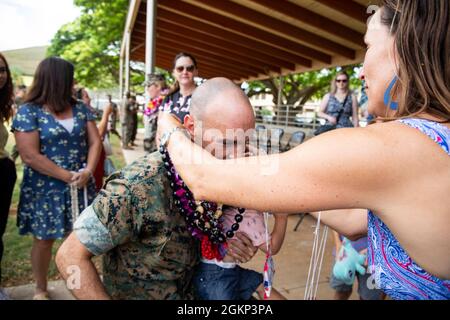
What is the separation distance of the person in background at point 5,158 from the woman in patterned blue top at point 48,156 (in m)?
0.13

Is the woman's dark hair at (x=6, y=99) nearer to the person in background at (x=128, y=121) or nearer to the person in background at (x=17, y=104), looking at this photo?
the person in background at (x=17, y=104)

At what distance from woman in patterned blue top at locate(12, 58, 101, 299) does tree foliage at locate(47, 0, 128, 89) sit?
17058 millimetres

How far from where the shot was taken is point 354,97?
211 inches

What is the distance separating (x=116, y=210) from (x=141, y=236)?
0.71 feet

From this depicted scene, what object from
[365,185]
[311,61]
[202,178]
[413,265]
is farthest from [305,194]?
[311,61]

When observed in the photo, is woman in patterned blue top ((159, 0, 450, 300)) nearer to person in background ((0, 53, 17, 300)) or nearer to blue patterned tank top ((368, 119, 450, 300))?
blue patterned tank top ((368, 119, 450, 300))

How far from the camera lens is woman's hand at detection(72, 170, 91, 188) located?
323cm

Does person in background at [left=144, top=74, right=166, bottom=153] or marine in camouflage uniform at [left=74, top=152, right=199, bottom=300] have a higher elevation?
person in background at [left=144, top=74, right=166, bottom=153]

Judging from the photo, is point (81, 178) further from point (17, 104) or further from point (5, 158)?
point (17, 104)

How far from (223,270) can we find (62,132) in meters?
2.16

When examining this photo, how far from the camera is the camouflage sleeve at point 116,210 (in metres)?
1.45

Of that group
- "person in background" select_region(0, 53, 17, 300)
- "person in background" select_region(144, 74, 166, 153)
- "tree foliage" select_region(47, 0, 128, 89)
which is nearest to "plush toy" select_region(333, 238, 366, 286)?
"person in background" select_region(0, 53, 17, 300)
